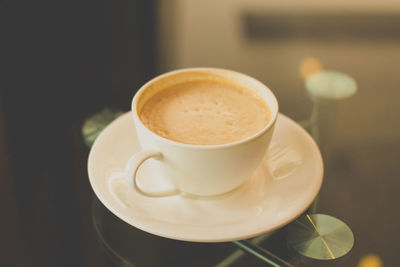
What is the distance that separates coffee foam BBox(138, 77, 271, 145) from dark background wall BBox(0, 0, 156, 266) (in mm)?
150

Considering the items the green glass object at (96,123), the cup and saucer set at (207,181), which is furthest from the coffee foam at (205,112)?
the green glass object at (96,123)

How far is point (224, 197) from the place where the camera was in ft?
2.16

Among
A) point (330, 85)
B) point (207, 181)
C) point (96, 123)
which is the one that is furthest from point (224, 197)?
point (330, 85)

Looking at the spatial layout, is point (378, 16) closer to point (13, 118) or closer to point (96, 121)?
point (96, 121)

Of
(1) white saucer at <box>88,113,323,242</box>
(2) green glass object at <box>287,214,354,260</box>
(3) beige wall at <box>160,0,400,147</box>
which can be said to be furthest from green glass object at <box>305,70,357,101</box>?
(2) green glass object at <box>287,214,354,260</box>

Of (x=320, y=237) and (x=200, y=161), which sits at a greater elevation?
(x=200, y=161)

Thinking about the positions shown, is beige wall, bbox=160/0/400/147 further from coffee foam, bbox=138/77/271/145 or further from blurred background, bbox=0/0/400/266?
coffee foam, bbox=138/77/271/145

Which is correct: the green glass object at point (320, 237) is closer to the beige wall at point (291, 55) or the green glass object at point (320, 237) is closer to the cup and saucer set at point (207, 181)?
the cup and saucer set at point (207, 181)

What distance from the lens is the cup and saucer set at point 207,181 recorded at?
1.90ft

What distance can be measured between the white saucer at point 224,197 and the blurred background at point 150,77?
0.07 metres

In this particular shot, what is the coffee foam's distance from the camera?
26.1 inches

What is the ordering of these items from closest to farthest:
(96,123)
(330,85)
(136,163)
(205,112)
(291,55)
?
(136,163) → (205,112) → (96,123) → (330,85) → (291,55)

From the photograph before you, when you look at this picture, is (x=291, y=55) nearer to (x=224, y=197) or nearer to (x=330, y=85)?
(x=330, y=85)

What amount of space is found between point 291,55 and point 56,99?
20.9 inches
